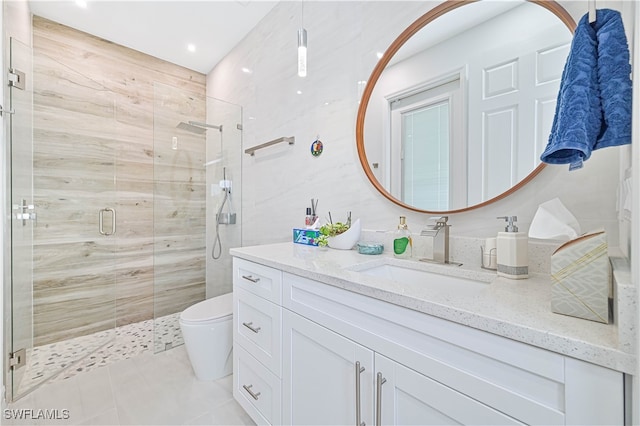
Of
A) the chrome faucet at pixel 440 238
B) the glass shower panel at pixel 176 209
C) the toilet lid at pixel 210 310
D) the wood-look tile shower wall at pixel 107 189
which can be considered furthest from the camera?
the glass shower panel at pixel 176 209

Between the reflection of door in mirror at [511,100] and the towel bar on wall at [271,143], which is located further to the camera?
the towel bar on wall at [271,143]

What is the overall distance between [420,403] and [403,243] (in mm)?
691

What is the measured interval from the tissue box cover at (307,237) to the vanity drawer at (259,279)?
42cm

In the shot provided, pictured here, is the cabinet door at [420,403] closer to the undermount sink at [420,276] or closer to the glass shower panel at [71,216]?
the undermount sink at [420,276]

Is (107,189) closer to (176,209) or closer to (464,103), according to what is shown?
(176,209)

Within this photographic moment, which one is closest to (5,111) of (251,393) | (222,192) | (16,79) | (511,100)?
(16,79)

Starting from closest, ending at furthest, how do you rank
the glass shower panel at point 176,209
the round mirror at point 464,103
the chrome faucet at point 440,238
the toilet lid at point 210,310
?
the round mirror at point 464,103, the chrome faucet at point 440,238, the toilet lid at point 210,310, the glass shower panel at point 176,209

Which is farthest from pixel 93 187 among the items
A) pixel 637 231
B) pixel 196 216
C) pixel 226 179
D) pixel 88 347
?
pixel 637 231

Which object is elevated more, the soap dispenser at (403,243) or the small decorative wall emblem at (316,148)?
the small decorative wall emblem at (316,148)

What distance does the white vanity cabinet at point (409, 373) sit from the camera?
0.52 meters

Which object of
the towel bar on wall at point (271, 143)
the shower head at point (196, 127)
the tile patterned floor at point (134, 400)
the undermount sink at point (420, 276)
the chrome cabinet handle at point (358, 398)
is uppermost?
the shower head at point (196, 127)

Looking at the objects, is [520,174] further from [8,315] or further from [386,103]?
[8,315]

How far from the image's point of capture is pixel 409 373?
741 mm

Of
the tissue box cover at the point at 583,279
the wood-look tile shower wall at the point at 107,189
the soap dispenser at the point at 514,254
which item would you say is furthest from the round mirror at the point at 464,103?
the wood-look tile shower wall at the point at 107,189
